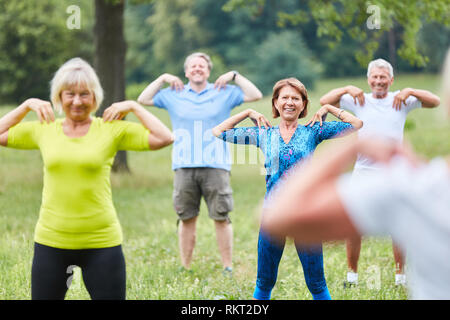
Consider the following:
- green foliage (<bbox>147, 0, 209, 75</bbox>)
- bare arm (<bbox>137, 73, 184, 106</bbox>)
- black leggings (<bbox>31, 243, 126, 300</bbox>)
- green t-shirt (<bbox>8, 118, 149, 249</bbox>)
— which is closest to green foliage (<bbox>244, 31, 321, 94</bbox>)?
green foliage (<bbox>147, 0, 209, 75</bbox>)

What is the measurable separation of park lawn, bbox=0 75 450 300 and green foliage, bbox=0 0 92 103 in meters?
20.5

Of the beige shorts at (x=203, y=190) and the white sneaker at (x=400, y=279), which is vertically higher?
the beige shorts at (x=203, y=190)

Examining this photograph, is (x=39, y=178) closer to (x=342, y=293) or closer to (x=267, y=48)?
(x=342, y=293)

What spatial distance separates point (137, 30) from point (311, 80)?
20.7m

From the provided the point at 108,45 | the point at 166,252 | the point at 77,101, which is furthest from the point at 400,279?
the point at 108,45

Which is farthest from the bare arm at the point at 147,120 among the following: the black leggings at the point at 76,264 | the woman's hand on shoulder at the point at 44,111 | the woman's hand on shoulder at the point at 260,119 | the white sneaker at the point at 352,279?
the white sneaker at the point at 352,279

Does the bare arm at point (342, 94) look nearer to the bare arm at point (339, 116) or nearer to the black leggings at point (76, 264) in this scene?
the bare arm at point (339, 116)

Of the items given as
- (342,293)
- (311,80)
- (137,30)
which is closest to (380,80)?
(342,293)

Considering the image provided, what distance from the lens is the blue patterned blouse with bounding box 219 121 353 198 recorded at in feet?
13.2

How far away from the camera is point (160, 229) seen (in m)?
8.24

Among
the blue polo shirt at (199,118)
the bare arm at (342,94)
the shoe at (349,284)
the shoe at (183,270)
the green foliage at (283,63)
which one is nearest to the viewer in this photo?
the bare arm at (342,94)

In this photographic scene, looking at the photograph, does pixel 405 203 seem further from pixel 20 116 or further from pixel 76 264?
pixel 20 116

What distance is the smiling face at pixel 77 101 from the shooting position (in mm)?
3262

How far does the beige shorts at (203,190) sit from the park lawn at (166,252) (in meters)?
0.51
